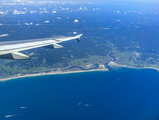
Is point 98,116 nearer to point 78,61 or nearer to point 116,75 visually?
point 116,75

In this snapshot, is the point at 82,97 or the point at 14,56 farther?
the point at 82,97

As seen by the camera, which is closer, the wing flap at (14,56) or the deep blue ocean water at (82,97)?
the wing flap at (14,56)

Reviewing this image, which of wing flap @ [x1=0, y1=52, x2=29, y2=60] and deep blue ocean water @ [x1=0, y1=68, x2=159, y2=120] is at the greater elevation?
wing flap @ [x1=0, y1=52, x2=29, y2=60]

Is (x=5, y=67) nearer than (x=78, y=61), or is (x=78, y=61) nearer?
(x=5, y=67)

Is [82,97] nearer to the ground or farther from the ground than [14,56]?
nearer to the ground

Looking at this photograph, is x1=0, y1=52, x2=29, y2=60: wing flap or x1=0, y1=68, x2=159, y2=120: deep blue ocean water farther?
x1=0, y1=68, x2=159, y2=120: deep blue ocean water

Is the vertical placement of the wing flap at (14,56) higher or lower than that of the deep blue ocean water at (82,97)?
higher

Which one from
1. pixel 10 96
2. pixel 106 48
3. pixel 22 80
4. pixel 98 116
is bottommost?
pixel 98 116

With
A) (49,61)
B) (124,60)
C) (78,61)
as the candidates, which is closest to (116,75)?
(124,60)
